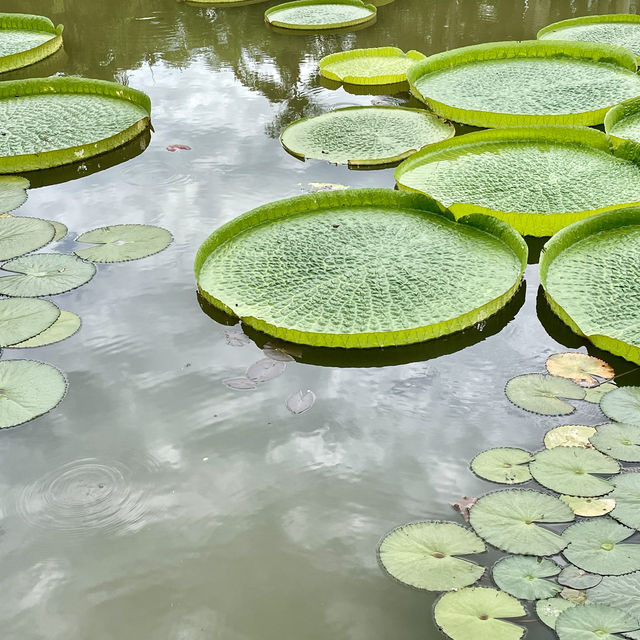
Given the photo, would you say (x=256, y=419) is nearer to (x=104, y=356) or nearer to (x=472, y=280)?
(x=104, y=356)

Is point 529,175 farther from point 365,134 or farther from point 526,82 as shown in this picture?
point 526,82

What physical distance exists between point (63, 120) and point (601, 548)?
142 inches

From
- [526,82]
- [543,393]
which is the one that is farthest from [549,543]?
[526,82]

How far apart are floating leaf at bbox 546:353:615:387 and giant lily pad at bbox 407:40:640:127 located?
6.32 feet

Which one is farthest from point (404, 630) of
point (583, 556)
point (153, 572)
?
point (153, 572)

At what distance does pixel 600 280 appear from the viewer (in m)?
2.54

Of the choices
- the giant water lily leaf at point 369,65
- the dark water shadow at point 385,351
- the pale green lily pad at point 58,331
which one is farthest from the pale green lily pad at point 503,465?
the giant water lily leaf at point 369,65

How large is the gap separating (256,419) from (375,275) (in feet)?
2.46

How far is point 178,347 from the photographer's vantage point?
8.00 ft

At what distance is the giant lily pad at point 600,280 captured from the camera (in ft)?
7.47

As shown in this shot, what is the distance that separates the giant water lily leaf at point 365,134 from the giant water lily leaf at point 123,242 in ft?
3.35

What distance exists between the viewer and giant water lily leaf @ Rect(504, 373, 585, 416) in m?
2.09

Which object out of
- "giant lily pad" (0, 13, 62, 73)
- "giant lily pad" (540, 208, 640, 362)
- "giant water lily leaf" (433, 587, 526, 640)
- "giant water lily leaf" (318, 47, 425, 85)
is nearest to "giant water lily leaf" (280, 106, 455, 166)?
"giant water lily leaf" (318, 47, 425, 85)

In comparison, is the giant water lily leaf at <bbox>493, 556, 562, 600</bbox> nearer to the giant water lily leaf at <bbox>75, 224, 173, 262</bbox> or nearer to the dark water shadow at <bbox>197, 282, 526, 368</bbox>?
the dark water shadow at <bbox>197, 282, 526, 368</bbox>
